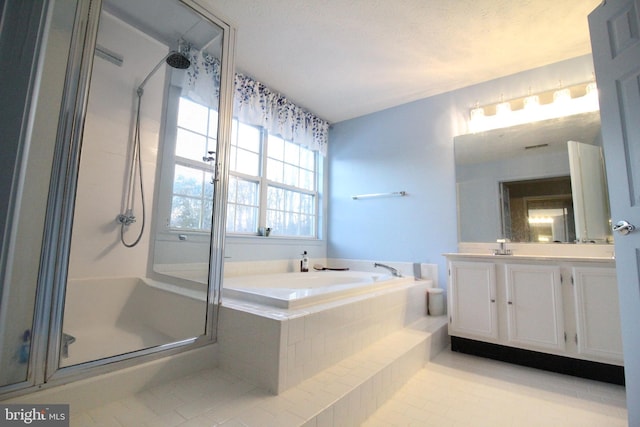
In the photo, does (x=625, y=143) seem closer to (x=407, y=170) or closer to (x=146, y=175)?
(x=407, y=170)

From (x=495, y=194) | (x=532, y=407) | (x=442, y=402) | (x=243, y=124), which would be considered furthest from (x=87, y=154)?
(x=495, y=194)

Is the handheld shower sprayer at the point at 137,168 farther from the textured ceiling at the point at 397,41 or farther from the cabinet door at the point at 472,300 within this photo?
the cabinet door at the point at 472,300

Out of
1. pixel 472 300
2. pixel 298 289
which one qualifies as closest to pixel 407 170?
pixel 472 300

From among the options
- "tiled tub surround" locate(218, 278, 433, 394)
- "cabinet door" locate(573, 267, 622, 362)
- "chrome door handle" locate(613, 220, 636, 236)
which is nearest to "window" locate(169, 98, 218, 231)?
"tiled tub surround" locate(218, 278, 433, 394)

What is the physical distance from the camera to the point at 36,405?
1.05m

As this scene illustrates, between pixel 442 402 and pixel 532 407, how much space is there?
0.48 meters

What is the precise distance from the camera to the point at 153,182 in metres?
2.25

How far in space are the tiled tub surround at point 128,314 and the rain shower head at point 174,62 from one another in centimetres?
148

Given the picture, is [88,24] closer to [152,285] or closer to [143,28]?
[143,28]

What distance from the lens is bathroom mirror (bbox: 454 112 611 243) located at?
7.42ft

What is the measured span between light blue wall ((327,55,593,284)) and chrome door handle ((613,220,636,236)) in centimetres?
168

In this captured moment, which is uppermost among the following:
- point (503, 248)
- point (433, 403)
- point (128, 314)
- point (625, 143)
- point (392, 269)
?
point (625, 143)

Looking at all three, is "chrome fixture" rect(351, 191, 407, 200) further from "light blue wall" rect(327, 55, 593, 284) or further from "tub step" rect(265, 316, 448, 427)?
"tub step" rect(265, 316, 448, 427)

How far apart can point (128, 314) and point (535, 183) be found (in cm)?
342
